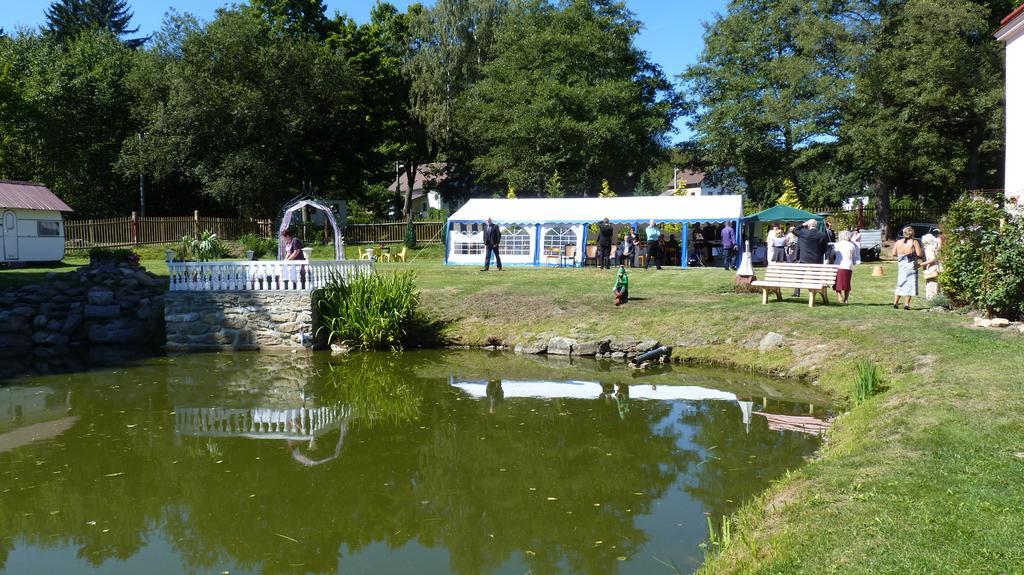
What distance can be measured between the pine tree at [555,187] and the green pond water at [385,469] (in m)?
23.1

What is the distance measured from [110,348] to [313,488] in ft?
34.0

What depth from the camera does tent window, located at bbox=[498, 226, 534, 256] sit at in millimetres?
24859

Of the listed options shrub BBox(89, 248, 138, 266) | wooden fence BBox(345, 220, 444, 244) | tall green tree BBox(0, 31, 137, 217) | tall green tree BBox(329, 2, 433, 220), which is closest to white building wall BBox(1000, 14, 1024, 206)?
shrub BBox(89, 248, 138, 266)

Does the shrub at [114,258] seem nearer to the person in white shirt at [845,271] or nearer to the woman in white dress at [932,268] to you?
the person in white shirt at [845,271]

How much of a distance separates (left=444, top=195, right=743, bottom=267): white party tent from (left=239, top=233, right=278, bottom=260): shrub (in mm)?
7441

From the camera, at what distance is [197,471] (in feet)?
23.0

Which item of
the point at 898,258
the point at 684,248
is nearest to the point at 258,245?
the point at 684,248

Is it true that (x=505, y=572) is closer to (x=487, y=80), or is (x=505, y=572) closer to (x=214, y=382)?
(x=214, y=382)

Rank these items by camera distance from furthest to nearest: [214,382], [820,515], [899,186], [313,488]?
[899,186]
[214,382]
[313,488]
[820,515]

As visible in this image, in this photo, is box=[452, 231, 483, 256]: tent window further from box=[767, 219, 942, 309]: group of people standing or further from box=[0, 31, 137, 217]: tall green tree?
box=[0, 31, 137, 217]: tall green tree

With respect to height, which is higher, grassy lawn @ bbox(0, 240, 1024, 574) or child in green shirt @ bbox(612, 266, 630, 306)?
child in green shirt @ bbox(612, 266, 630, 306)

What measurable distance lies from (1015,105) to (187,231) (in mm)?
27727

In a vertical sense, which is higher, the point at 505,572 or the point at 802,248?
the point at 802,248

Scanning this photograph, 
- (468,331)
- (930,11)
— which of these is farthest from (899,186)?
(468,331)
